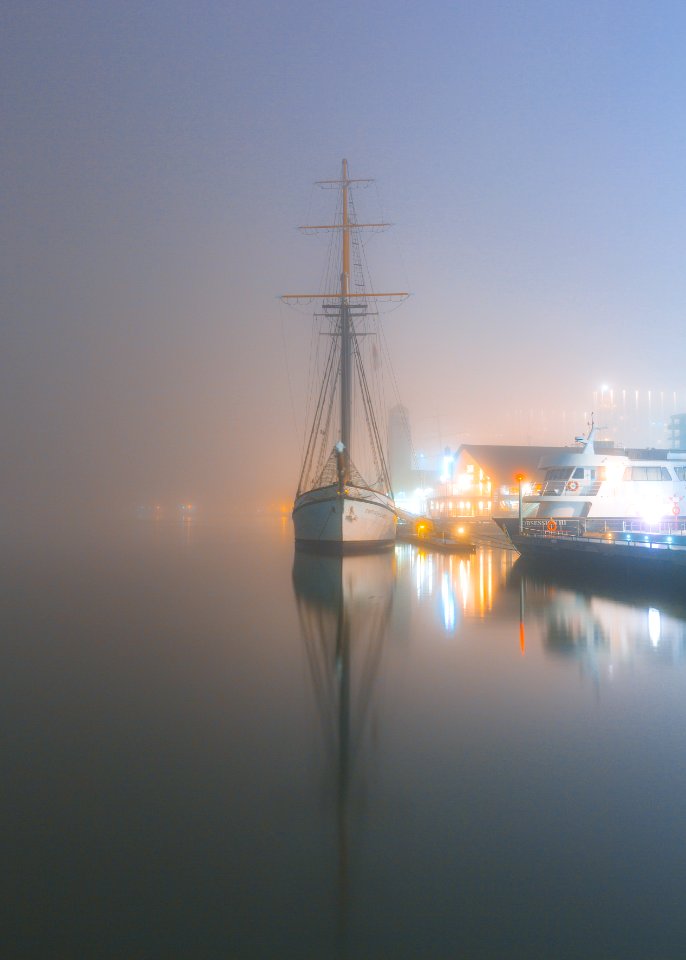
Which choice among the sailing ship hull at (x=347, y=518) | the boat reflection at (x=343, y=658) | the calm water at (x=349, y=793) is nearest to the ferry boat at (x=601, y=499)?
the boat reflection at (x=343, y=658)

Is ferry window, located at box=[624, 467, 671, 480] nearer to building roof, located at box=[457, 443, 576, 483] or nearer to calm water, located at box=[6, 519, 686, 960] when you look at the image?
calm water, located at box=[6, 519, 686, 960]

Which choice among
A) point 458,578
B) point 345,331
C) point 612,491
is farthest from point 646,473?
point 345,331

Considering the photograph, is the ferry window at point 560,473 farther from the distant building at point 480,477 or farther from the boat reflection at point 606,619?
the distant building at point 480,477

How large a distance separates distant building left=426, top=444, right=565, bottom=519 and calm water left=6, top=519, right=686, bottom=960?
52.8 metres

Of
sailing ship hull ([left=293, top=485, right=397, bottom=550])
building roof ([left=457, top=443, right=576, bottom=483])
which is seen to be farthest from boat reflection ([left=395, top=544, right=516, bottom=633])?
building roof ([left=457, top=443, right=576, bottom=483])

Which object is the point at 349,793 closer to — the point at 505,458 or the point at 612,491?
the point at 612,491

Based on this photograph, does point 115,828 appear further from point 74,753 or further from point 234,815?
point 74,753

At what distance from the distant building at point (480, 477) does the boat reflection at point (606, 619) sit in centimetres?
4027

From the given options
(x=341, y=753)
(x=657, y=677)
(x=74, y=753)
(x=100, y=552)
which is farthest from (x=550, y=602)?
(x=100, y=552)

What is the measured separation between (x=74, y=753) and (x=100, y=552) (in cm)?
5126

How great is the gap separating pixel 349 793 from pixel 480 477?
233ft

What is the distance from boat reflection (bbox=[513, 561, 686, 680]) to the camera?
15.6 meters

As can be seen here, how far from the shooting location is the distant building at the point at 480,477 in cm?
7181

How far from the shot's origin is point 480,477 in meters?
77.4
